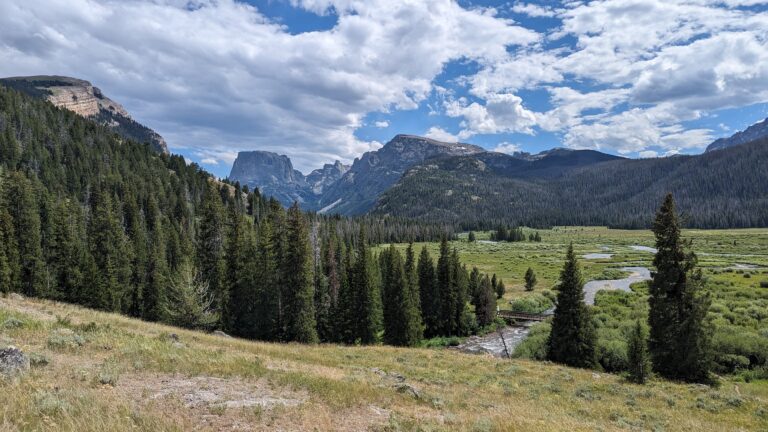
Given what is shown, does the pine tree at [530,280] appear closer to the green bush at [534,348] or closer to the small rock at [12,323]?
the green bush at [534,348]

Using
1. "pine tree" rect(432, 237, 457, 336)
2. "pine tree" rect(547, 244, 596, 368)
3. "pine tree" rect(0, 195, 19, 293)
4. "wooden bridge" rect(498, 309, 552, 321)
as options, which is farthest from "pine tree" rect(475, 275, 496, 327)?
"pine tree" rect(0, 195, 19, 293)

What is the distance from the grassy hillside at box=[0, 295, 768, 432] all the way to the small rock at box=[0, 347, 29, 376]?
35 centimetres

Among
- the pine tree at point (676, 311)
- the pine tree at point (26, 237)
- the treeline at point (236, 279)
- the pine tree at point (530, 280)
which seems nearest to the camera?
the pine tree at point (676, 311)

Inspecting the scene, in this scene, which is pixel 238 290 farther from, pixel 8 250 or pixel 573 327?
pixel 573 327

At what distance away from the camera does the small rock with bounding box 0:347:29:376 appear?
10.3 meters

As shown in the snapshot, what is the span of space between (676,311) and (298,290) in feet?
116

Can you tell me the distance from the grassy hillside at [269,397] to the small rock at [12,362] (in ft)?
1.16

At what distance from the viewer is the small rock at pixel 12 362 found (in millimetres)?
10258

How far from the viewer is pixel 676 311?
92.0ft

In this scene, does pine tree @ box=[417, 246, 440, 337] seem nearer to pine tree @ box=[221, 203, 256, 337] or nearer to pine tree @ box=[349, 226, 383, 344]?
pine tree @ box=[349, 226, 383, 344]

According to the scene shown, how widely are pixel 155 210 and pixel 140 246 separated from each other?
121 feet

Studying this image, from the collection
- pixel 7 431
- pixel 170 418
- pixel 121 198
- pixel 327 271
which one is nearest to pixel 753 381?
pixel 170 418

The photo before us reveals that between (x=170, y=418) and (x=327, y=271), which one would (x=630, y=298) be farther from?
(x=170, y=418)

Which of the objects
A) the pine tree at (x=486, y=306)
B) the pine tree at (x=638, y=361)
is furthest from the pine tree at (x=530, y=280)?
the pine tree at (x=638, y=361)
